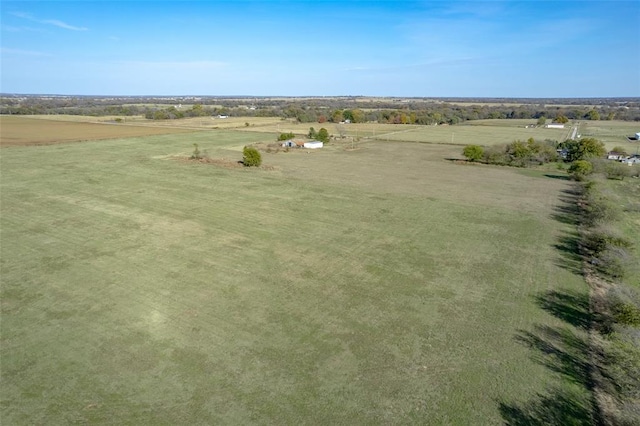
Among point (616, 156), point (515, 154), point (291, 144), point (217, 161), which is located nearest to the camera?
point (217, 161)

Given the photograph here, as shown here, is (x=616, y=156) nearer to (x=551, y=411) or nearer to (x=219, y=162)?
(x=219, y=162)

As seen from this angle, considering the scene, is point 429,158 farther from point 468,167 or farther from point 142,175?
point 142,175

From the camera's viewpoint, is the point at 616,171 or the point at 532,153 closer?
the point at 616,171

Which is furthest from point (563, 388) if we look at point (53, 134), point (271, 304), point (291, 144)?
point (53, 134)

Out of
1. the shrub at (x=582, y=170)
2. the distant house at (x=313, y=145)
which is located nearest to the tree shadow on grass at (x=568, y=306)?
the shrub at (x=582, y=170)

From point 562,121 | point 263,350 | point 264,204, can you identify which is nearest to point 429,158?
point 264,204

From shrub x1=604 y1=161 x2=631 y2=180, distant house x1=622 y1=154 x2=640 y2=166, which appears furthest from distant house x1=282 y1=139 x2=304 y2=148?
distant house x1=622 y1=154 x2=640 y2=166

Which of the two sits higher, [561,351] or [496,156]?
[496,156]
